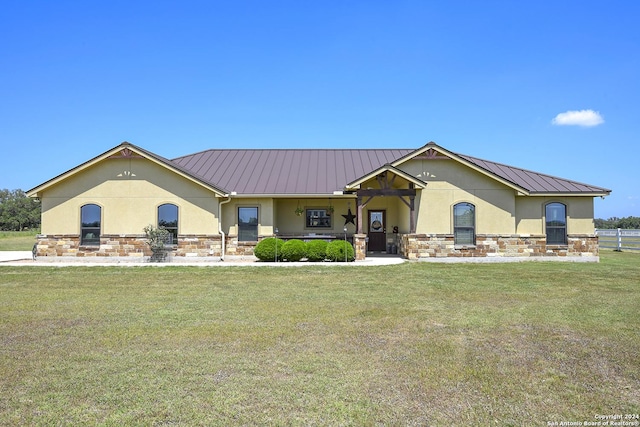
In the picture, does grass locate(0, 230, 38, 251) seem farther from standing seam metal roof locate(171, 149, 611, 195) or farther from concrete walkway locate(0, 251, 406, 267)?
standing seam metal roof locate(171, 149, 611, 195)

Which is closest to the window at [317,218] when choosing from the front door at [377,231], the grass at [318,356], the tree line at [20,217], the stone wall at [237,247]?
the front door at [377,231]

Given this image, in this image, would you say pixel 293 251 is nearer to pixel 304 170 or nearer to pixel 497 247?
pixel 304 170

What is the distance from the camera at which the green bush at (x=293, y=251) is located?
17.5m

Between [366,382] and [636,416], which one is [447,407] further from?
[636,416]

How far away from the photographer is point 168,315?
312 inches

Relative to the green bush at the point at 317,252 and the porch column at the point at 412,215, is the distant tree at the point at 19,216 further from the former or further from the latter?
the porch column at the point at 412,215

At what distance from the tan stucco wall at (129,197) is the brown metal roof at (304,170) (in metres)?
0.98

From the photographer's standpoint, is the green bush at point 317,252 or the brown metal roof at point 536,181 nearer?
the green bush at point 317,252

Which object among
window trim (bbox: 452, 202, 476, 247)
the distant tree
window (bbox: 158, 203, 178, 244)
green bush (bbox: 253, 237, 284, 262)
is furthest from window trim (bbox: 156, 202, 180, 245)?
the distant tree

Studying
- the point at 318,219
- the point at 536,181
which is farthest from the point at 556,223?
the point at 318,219

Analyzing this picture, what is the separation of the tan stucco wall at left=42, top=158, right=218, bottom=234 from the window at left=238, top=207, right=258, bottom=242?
4.39 feet

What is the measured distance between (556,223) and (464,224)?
420cm

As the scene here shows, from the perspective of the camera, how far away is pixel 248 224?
65.1 ft

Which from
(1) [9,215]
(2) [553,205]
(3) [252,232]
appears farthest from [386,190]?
(1) [9,215]
